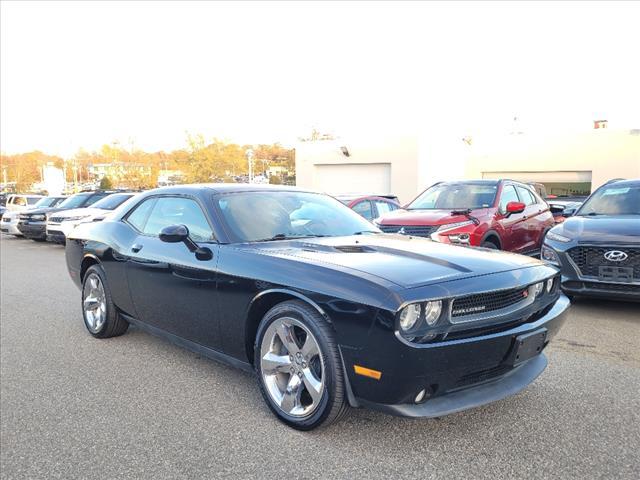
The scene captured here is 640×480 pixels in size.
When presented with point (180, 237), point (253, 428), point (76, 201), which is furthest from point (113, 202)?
point (253, 428)

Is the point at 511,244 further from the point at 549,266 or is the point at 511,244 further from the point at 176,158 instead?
the point at 176,158

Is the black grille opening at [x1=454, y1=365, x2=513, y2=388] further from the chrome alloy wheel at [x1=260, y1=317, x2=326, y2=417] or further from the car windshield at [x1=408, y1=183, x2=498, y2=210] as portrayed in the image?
the car windshield at [x1=408, y1=183, x2=498, y2=210]

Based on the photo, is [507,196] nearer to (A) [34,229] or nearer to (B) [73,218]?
(B) [73,218]

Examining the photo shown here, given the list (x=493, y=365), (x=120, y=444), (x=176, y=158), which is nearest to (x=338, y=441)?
(x=493, y=365)

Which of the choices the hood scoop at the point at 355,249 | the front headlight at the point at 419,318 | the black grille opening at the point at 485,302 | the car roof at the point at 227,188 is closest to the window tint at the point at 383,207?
the car roof at the point at 227,188

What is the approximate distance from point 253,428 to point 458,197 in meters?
6.43

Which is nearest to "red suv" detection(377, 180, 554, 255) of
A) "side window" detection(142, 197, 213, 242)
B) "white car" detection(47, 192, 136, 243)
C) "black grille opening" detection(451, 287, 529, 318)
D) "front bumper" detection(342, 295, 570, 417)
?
"side window" detection(142, 197, 213, 242)

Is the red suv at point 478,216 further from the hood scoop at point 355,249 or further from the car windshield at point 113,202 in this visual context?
the car windshield at point 113,202

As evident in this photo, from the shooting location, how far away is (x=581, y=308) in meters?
6.29

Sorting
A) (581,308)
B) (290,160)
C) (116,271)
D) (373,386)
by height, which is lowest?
(581,308)

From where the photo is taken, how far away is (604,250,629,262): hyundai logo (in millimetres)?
5523

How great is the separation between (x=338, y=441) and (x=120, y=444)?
123 centimetres

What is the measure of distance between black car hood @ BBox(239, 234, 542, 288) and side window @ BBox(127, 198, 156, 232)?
158cm

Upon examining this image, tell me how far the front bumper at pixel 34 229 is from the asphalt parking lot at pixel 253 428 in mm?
12316
